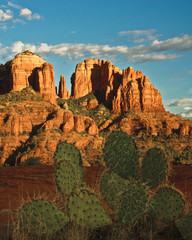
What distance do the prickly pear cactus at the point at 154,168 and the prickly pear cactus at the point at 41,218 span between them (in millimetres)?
1848

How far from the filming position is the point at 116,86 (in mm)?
80562

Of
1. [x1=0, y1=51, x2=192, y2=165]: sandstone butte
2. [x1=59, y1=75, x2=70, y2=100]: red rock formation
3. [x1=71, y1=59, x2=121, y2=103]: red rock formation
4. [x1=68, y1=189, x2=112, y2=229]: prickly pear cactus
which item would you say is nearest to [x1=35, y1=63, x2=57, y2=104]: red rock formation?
[x1=0, y1=51, x2=192, y2=165]: sandstone butte

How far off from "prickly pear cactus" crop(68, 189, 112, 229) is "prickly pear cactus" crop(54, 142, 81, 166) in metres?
1.63

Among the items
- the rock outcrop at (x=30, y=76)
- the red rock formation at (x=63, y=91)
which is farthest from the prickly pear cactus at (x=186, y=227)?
the red rock formation at (x=63, y=91)

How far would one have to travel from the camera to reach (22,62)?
245ft

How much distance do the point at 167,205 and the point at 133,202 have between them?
81 cm

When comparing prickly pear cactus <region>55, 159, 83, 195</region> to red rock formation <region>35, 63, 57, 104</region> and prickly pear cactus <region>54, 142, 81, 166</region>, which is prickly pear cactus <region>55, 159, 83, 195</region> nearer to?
prickly pear cactus <region>54, 142, 81, 166</region>

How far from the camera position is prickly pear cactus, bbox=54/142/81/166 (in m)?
5.79

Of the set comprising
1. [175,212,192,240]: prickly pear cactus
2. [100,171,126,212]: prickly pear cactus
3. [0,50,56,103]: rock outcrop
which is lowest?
[175,212,192,240]: prickly pear cactus

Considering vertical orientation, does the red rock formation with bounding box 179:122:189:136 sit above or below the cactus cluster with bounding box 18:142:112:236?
above

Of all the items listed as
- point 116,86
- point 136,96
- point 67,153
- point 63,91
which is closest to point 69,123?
point 136,96

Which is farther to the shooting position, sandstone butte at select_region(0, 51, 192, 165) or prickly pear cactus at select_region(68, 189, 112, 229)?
sandstone butte at select_region(0, 51, 192, 165)

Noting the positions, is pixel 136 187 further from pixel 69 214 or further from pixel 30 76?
pixel 30 76

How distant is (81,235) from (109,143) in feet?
5.85
